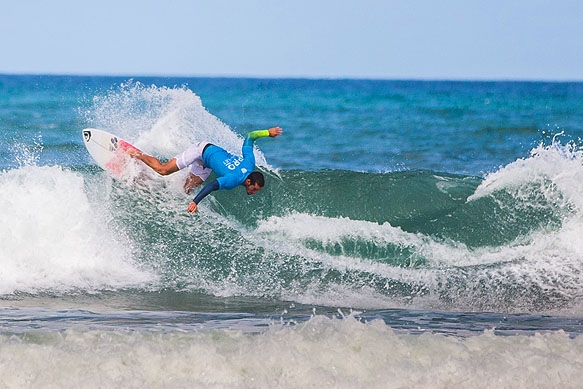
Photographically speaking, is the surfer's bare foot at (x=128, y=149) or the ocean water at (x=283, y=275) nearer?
the ocean water at (x=283, y=275)

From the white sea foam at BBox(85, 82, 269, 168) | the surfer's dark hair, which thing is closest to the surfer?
the surfer's dark hair

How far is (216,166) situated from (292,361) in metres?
4.35

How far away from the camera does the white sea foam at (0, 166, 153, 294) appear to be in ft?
28.8

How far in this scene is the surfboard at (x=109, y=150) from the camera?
403 inches

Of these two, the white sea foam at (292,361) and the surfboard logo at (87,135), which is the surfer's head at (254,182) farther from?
the white sea foam at (292,361)

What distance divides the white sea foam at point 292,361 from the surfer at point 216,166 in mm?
3107

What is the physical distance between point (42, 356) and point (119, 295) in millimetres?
3141

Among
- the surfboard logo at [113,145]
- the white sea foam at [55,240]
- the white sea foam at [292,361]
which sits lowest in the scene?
the white sea foam at [55,240]

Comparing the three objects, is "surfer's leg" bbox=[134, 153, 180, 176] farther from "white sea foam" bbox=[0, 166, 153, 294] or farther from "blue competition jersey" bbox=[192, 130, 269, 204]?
"white sea foam" bbox=[0, 166, 153, 294]

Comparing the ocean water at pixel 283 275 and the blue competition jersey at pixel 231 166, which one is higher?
the blue competition jersey at pixel 231 166

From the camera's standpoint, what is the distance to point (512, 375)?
16.6ft

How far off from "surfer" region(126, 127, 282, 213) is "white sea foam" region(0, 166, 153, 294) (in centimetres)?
90

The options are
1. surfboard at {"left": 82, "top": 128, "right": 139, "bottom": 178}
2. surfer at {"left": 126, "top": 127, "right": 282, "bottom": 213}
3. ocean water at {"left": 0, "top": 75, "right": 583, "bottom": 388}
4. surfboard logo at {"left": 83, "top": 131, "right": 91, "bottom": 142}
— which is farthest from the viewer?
surfboard logo at {"left": 83, "top": 131, "right": 91, "bottom": 142}

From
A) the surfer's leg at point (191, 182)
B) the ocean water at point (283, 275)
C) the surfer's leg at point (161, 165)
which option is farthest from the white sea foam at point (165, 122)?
the surfer's leg at point (161, 165)
